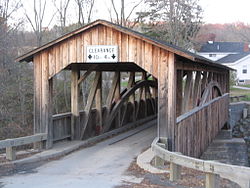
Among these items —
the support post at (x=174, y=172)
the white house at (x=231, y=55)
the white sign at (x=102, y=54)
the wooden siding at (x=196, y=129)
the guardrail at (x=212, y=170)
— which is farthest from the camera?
the white house at (x=231, y=55)

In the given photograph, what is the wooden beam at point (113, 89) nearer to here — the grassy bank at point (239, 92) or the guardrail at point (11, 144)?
the guardrail at point (11, 144)

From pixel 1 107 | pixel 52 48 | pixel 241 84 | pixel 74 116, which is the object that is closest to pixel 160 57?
pixel 52 48

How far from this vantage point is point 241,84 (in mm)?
52562

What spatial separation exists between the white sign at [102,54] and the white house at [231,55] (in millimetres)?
45025

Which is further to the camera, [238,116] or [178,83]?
[238,116]

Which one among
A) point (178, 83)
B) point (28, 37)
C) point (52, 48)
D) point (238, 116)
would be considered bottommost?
point (238, 116)

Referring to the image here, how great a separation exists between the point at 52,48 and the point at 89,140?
128 inches

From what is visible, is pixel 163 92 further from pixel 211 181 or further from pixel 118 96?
pixel 118 96

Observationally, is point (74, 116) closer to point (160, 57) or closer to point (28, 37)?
point (160, 57)

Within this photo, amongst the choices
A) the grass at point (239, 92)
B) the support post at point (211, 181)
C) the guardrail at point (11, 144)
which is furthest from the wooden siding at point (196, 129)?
the grass at point (239, 92)

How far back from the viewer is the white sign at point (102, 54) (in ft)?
32.1

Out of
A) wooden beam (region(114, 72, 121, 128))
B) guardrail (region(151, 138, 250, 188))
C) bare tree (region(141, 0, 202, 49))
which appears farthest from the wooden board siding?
bare tree (region(141, 0, 202, 49))

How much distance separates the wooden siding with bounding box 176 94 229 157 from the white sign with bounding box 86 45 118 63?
7.64ft

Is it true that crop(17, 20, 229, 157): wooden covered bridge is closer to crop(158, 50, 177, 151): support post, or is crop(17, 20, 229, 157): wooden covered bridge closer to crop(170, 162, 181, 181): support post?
crop(158, 50, 177, 151): support post
